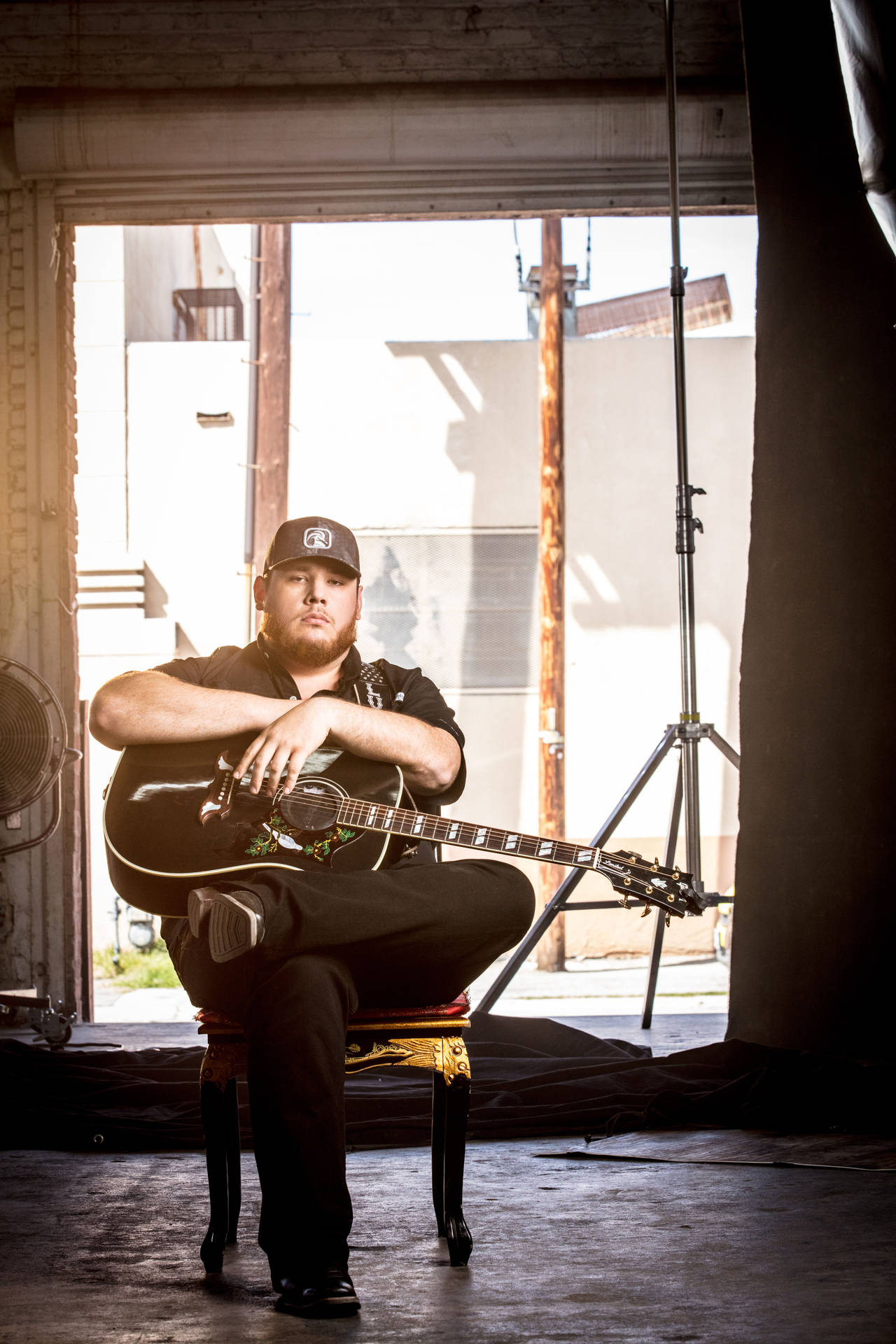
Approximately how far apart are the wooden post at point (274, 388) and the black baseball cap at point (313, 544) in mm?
6417

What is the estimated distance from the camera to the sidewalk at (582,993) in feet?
19.5

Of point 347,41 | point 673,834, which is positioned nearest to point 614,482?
point 347,41

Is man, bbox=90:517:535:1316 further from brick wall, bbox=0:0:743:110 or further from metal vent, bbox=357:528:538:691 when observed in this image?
metal vent, bbox=357:528:538:691

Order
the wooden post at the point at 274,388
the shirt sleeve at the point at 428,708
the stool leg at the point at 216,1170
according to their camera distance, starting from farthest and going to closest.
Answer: the wooden post at the point at 274,388
the shirt sleeve at the point at 428,708
the stool leg at the point at 216,1170

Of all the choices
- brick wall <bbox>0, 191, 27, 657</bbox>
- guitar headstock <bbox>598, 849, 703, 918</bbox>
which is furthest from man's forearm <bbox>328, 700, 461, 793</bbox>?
brick wall <bbox>0, 191, 27, 657</bbox>

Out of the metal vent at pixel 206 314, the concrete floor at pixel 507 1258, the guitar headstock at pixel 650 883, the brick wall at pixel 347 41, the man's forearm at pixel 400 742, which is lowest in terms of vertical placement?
the concrete floor at pixel 507 1258

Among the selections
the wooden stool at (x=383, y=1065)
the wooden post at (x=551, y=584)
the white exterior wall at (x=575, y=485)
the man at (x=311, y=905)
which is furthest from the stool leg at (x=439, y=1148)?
the white exterior wall at (x=575, y=485)

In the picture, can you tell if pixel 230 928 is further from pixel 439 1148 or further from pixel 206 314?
pixel 206 314

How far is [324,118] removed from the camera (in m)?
4.39

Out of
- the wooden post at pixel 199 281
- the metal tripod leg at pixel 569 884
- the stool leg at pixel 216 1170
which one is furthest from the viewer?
the wooden post at pixel 199 281

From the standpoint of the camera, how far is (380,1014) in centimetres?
197

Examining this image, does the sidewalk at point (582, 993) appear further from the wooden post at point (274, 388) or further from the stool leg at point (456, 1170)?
the wooden post at point (274, 388)

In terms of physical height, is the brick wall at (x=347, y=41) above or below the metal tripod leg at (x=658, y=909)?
above

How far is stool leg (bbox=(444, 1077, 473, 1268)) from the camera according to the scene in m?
1.86
